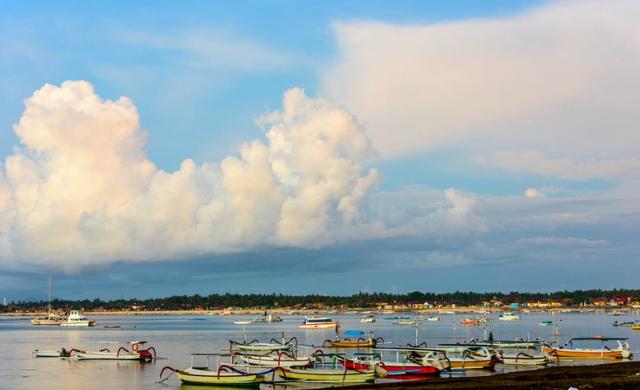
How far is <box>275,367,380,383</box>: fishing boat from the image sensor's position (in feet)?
225

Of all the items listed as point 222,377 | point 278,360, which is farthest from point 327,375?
point 278,360

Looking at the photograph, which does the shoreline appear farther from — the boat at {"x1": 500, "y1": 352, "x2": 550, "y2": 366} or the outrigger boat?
the boat at {"x1": 500, "y1": 352, "x2": 550, "y2": 366}

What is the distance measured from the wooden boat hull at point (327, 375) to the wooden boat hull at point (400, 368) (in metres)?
1.55

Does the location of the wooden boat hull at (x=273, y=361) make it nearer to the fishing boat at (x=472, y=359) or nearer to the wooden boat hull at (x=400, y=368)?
the wooden boat hull at (x=400, y=368)

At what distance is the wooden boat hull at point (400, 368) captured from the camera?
72562mm

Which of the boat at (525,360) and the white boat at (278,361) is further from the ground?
the white boat at (278,361)

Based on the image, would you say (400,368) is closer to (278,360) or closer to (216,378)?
(278,360)

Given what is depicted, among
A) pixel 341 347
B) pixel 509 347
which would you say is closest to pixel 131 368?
Result: pixel 341 347

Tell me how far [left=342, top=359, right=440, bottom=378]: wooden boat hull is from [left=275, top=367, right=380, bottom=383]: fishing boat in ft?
4.70

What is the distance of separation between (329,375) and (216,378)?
964cm

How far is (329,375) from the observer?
6962 cm

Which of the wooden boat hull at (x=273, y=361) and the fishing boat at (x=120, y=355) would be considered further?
the fishing boat at (x=120, y=355)

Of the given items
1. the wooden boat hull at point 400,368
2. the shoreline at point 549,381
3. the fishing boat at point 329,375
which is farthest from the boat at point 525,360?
the fishing boat at point 329,375

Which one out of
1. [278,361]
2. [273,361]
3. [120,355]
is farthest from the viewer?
[120,355]
